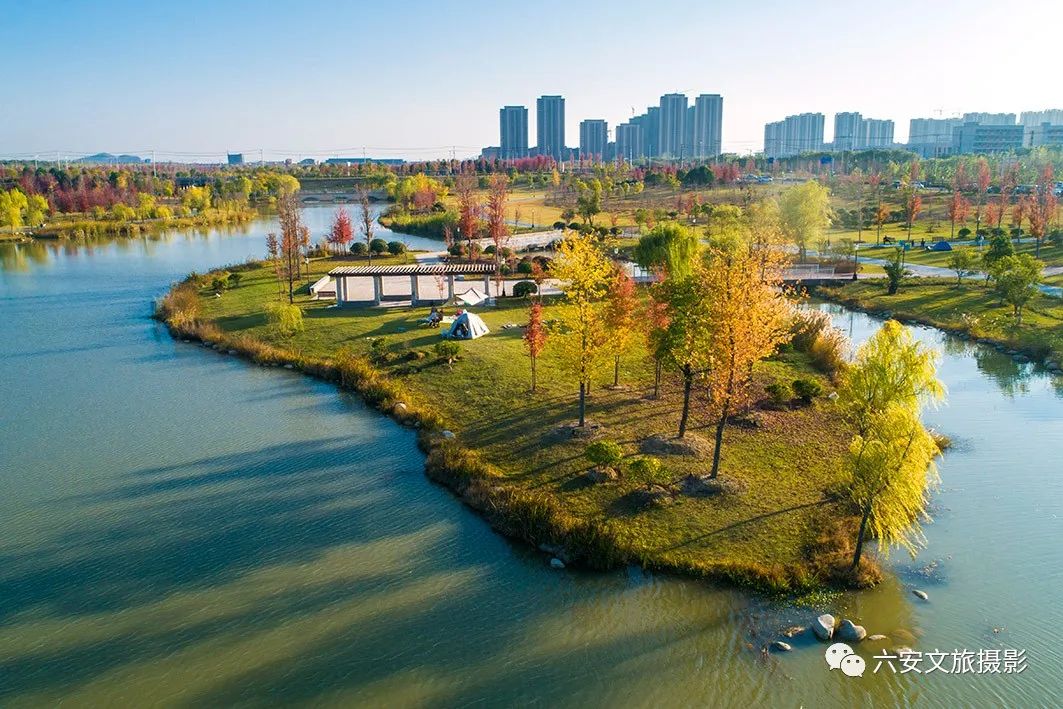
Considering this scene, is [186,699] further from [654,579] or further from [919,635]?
[919,635]

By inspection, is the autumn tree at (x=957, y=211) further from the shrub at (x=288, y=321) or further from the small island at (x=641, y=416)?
the shrub at (x=288, y=321)

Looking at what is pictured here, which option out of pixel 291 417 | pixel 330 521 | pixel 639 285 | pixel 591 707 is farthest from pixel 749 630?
pixel 639 285

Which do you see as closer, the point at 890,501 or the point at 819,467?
the point at 890,501

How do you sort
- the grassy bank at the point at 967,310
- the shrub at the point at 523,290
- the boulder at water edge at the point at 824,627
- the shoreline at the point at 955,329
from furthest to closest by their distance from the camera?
the shrub at the point at 523,290 → the grassy bank at the point at 967,310 → the shoreline at the point at 955,329 → the boulder at water edge at the point at 824,627

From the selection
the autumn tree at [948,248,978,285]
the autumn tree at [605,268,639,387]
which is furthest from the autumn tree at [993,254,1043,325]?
the autumn tree at [605,268,639,387]

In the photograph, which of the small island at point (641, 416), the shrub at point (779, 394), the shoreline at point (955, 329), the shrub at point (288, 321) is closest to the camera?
the small island at point (641, 416)

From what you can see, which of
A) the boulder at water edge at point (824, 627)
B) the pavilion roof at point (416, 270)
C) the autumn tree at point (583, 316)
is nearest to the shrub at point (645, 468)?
the autumn tree at point (583, 316)
